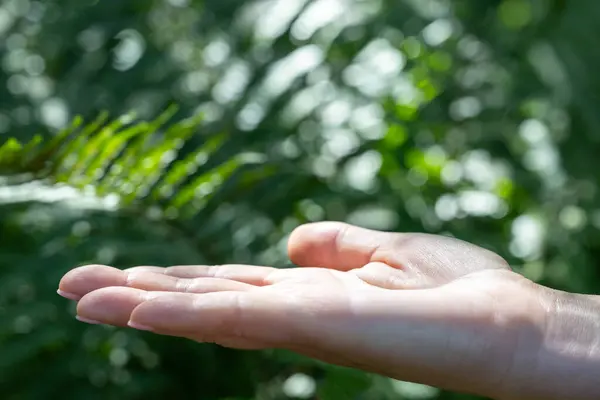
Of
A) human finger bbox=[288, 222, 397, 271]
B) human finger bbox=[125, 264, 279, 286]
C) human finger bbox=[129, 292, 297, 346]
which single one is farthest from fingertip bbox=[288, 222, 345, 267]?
human finger bbox=[129, 292, 297, 346]

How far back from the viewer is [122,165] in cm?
111

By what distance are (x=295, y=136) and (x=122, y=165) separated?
360 millimetres

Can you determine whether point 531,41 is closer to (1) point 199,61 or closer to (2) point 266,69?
(2) point 266,69

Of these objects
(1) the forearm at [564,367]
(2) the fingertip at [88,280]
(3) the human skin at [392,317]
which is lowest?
(1) the forearm at [564,367]

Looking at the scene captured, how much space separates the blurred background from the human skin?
317 mm

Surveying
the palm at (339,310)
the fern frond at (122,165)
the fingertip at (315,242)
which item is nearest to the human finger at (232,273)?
the palm at (339,310)

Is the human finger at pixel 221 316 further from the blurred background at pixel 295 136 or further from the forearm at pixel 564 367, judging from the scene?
the blurred background at pixel 295 136

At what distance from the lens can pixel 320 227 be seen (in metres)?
1.00

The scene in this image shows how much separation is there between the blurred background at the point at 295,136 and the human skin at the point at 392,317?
1.04 ft

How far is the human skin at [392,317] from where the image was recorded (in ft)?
2.41

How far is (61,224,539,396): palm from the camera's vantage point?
2.39ft

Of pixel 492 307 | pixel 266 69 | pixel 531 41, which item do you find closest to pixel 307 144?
pixel 266 69

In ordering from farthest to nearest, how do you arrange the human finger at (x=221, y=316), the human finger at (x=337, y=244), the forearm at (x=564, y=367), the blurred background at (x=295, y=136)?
the blurred background at (x=295, y=136)
the human finger at (x=337, y=244)
the forearm at (x=564, y=367)
the human finger at (x=221, y=316)

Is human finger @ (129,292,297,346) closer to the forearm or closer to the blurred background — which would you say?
the forearm
